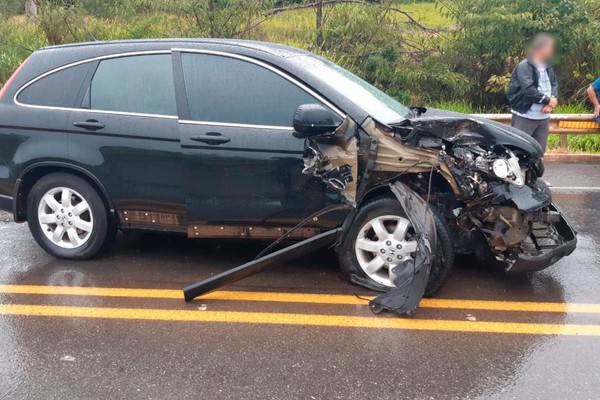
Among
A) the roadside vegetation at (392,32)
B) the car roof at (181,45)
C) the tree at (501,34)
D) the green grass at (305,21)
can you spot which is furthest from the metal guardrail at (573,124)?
the car roof at (181,45)

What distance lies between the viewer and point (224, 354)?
383 cm

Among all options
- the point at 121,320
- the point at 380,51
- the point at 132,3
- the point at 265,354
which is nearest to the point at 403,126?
the point at 265,354

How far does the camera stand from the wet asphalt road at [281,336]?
11.5 feet

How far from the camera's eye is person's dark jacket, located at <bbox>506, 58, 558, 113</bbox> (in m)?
7.21

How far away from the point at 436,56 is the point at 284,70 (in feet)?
31.4

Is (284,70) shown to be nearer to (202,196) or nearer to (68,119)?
(202,196)

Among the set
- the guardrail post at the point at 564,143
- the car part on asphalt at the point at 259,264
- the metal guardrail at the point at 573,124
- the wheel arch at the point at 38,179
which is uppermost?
the wheel arch at the point at 38,179

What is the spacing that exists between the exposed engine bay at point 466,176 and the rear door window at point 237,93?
0.37 meters

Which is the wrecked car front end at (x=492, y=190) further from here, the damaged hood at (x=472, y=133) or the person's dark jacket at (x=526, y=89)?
the person's dark jacket at (x=526, y=89)

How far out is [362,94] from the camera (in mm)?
5121

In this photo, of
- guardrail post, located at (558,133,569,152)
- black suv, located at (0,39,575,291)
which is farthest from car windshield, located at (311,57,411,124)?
guardrail post, located at (558,133,569,152)

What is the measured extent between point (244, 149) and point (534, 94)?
13.0 ft

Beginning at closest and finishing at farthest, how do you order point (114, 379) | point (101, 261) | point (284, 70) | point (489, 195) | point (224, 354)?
point (114, 379) → point (224, 354) → point (489, 195) → point (284, 70) → point (101, 261)

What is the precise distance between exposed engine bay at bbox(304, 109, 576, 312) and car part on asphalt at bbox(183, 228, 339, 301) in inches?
13.6
